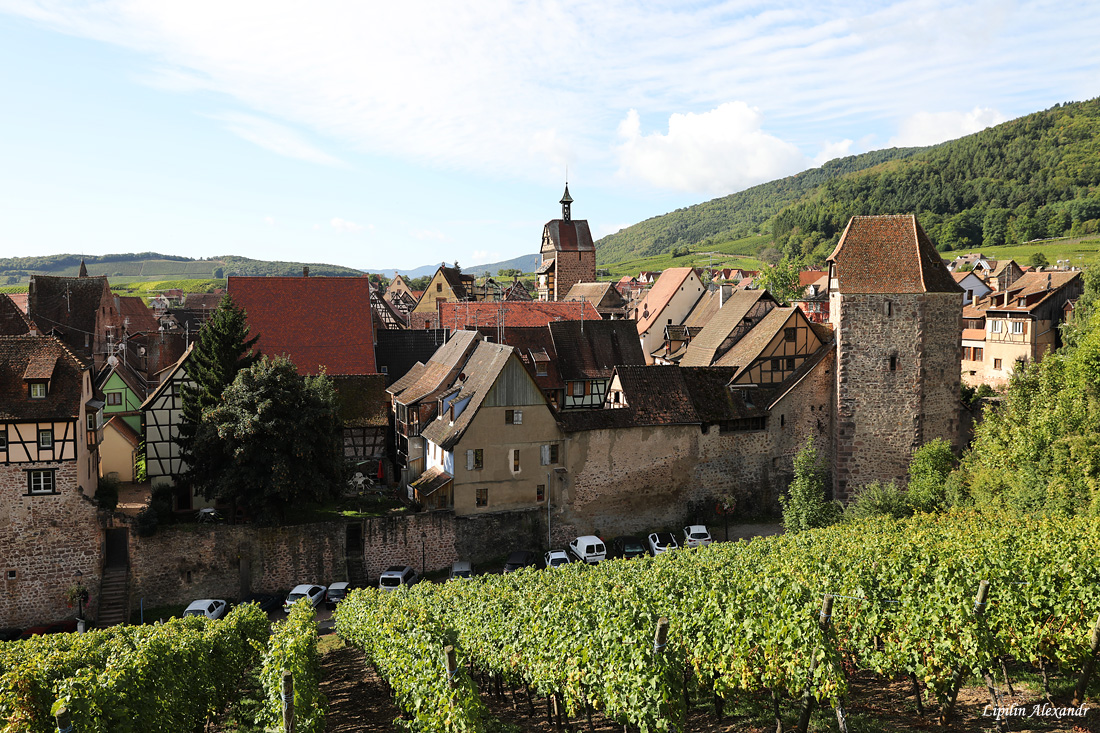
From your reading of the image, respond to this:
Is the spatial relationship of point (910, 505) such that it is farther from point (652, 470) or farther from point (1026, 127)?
point (1026, 127)

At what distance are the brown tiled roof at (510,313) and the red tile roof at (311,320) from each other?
10219 mm

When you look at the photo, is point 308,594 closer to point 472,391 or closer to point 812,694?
point 472,391

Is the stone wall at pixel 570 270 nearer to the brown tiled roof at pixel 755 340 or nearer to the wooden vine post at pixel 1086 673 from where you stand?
the brown tiled roof at pixel 755 340

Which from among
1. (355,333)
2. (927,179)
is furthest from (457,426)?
(927,179)

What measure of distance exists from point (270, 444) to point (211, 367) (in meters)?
6.67

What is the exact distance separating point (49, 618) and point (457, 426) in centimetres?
1663

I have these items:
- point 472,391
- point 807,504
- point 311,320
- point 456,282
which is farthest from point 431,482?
point 456,282

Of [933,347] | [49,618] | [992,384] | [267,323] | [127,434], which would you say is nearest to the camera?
[49,618]

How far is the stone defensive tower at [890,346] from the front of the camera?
3469 centimetres

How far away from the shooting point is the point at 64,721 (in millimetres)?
10555

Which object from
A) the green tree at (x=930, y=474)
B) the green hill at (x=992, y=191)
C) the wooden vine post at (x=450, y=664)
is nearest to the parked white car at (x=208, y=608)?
the wooden vine post at (x=450, y=664)

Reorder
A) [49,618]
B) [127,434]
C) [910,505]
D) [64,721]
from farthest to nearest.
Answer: [127,434], [910,505], [49,618], [64,721]

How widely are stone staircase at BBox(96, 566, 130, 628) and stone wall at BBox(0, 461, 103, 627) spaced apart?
0.34 m

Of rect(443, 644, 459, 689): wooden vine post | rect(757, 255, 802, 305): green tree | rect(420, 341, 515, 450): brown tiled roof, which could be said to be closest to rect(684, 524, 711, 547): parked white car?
rect(420, 341, 515, 450): brown tiled roof
